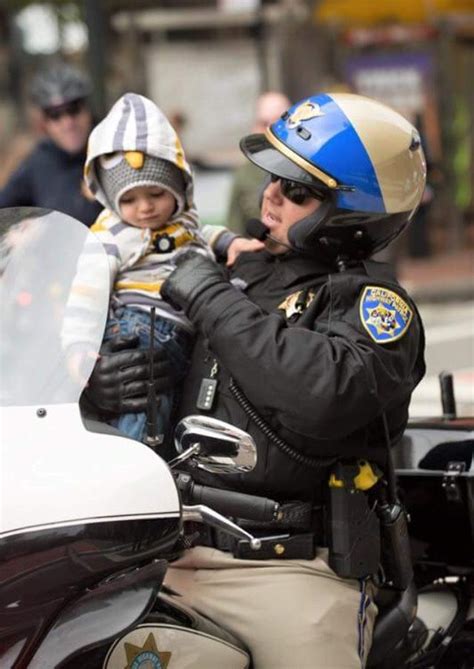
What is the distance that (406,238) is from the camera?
59.6 ft

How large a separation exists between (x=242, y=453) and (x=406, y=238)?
1594 centimetres

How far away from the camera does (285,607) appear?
275 centimetres

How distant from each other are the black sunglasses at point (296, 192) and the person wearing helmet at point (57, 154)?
13.5 ft

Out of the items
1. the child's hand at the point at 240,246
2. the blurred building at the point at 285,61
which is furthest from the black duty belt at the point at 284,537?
the blurred building at the point at 285,61

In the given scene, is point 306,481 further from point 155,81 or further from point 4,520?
point 155,81

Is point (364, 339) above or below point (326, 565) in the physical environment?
above

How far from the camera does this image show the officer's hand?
2.73 m

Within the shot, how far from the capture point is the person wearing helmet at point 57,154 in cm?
704

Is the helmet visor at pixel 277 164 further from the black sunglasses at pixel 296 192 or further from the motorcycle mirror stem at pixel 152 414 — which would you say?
the motorcycle mirror stem at pixel 152 414

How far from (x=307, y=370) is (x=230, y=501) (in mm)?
294

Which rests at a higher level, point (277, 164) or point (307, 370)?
point (277, 164)

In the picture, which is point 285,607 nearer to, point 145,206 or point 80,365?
point 80,365

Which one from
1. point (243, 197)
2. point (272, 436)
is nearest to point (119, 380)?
point (272, 436)

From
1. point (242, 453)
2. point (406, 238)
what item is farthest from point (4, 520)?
point (406, 238)
